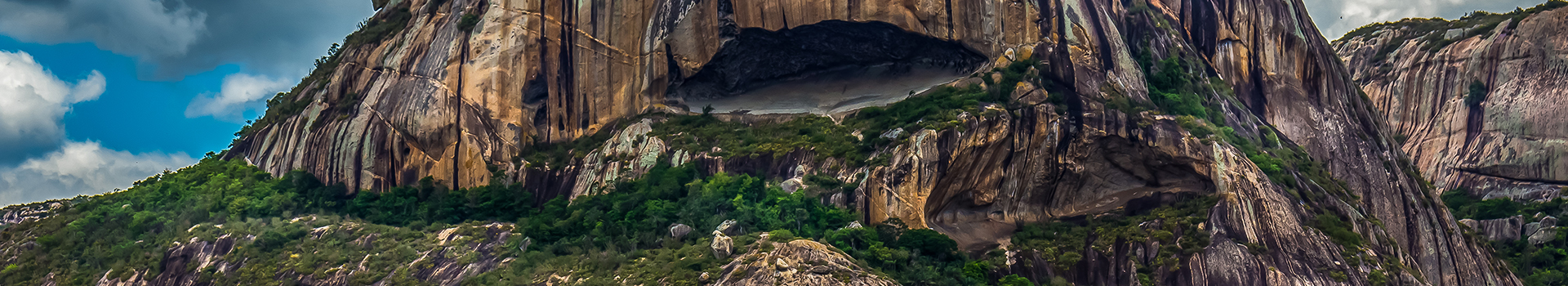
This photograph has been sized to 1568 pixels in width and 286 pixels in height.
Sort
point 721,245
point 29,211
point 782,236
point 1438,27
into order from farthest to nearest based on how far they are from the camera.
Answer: point 1438,27 → point 29,211 → point 782,236 → point 721,245

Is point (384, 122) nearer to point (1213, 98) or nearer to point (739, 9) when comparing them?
point (739, 9)

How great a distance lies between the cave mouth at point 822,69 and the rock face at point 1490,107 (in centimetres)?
3734

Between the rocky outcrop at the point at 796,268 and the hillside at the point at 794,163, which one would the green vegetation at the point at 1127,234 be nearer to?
the hillside at the point at 794,163

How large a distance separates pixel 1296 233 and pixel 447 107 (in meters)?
32.2

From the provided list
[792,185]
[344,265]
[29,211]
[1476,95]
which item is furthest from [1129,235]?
[29,211]

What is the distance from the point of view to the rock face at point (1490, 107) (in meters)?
75.2

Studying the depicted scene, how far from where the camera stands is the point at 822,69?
60.3 m

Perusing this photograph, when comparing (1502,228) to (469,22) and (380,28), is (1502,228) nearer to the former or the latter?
(469,22)

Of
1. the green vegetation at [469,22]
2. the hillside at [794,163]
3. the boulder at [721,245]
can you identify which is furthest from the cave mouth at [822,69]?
the boulder at [721,245]

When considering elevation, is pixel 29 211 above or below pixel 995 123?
below

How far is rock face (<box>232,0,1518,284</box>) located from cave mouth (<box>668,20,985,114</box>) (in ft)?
1.36

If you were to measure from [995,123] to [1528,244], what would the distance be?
34756 mm

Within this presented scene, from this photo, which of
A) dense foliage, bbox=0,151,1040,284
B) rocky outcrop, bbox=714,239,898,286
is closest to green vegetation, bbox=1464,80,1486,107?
dense foliage, bbox=0,151,1040,284

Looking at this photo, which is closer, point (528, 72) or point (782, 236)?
point (782, 236)
